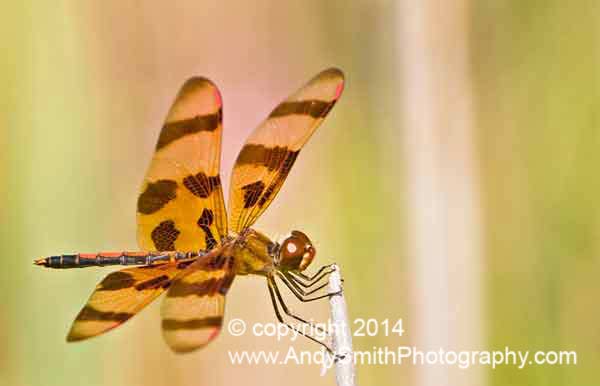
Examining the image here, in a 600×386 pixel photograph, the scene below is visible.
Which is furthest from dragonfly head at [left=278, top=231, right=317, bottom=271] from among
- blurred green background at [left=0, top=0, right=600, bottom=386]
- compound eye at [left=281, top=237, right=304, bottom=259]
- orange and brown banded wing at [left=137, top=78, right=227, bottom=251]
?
blurred green background at [left=0, top=0, right=600, bottom=386]

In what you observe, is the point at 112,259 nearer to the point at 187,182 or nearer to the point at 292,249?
the point at 187,182

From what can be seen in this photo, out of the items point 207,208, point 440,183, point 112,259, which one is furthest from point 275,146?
point 440,183

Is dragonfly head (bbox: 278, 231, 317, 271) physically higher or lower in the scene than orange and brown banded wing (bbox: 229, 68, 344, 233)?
lower

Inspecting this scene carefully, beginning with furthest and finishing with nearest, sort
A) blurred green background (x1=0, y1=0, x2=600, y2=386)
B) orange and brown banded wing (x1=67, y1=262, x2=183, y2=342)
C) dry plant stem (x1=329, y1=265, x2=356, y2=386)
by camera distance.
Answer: blurred green background (x1=0, y1=0, x2=600, y2=386) → orange and brown banded wing (x1=67, y1=262, x2=183, y2=342) → dry plant stem (x1=329, y1=265, x2=356, y2=386)

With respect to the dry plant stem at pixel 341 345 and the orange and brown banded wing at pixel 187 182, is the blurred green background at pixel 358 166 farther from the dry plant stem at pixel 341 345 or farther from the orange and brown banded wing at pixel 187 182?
the dry plant stem at pixel 341 345

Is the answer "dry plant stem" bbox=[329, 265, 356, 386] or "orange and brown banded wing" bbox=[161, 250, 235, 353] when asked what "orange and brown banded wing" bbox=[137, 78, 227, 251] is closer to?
"orange and brown banded wing" bbox=[161, 250, 235, 353]

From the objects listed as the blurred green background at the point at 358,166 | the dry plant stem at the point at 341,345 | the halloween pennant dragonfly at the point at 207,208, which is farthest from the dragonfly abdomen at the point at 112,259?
the dry plant stem at the point at 341,345

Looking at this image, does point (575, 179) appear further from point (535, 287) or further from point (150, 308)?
point (150, 308)
